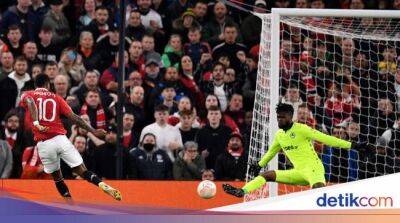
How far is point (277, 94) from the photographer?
58.3ft

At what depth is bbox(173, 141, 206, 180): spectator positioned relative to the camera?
60.9 feet

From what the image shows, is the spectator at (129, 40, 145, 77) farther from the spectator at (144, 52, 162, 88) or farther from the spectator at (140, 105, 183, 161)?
the spectator at (140, 105, 183, 161)

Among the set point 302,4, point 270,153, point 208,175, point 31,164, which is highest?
point 302,4

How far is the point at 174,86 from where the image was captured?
20.1 metres

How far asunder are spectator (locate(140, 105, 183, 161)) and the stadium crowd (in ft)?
0.06

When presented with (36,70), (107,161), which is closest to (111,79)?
(36,70)

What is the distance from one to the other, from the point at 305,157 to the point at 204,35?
488cm

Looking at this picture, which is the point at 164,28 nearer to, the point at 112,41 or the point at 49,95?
the point at 112,41

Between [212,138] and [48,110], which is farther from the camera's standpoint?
[212,138]

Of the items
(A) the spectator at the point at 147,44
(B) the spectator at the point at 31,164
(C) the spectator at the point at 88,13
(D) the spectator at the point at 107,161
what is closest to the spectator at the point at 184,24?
(A) the spectator at the point at 147,44

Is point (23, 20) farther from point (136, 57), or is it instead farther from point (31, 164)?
point (31, 164)

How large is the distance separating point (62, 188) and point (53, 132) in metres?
0.69

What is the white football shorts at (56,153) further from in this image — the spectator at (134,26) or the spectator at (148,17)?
the spectator at (148,17)

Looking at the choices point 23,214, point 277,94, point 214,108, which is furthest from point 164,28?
point 23,214
